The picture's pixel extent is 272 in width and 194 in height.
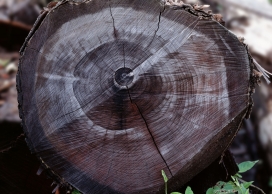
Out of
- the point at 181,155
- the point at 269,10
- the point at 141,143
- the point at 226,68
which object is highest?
the point at 269,10

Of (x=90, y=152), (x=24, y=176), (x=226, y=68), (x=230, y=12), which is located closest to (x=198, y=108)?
(x=226, y=68)

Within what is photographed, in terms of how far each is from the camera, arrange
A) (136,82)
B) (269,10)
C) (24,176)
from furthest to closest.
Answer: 1. (269,10)
2. (24,176)
3. (136,82)

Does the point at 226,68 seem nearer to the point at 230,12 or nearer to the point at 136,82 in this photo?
the point at 136,82

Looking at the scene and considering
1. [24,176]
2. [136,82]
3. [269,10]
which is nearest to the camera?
[136,82]

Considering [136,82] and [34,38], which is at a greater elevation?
[34,38]

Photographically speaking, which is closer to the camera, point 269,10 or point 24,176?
point 24,176

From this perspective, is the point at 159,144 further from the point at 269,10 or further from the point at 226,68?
the point at 269,10

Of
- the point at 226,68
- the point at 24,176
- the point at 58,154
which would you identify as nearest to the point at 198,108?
the point at 226,68
